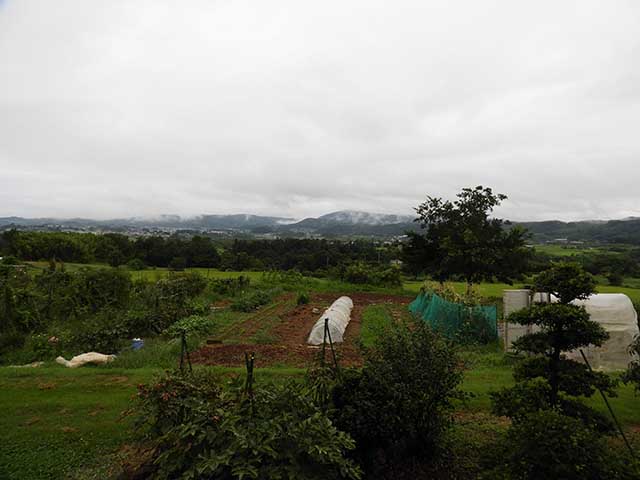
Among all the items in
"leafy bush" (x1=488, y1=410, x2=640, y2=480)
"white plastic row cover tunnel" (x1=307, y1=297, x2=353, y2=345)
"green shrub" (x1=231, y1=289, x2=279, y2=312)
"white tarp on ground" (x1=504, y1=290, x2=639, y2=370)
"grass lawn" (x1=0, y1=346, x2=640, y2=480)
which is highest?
"leafy bush" (x1=488, y1=410, x2=640, y2=480)

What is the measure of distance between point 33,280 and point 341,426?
1402 cm

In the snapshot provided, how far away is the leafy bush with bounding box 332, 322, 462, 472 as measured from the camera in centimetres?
396

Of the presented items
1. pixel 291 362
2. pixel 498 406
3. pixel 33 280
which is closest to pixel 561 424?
pixel 498 406

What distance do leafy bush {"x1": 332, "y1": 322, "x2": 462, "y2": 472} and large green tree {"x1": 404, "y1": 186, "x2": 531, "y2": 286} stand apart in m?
13.4

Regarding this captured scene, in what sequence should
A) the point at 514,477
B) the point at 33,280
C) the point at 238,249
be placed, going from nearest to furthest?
1. the point at 514,477
2. the point at 33,280
3. the point at 238,249

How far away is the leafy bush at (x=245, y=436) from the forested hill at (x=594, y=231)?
60644 millimetres

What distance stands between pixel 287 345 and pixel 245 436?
27.6 feet

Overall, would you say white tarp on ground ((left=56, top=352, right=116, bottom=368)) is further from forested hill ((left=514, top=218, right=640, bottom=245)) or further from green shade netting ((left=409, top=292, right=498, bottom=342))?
forested hill ((left=514, top=218, right=640, bottom=245))

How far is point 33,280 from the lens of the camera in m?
13.2

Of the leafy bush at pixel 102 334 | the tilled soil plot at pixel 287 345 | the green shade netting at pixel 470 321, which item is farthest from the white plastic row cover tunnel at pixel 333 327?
the leafy bush at pixel 102 334

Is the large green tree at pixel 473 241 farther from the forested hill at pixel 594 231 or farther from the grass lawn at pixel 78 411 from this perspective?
the forested hill at pixel 594 231

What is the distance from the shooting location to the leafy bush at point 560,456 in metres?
2.79

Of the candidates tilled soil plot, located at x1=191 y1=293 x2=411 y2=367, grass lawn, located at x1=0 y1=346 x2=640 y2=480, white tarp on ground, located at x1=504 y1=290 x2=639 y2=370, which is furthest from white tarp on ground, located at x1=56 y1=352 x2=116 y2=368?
white tarp on ground, located at x1=504 y1=290 x2=639 y2=370

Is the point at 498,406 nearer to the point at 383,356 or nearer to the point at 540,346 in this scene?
the point at 540,346
